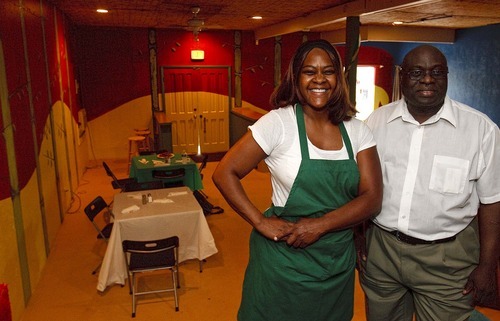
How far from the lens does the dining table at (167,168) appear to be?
6.11 m

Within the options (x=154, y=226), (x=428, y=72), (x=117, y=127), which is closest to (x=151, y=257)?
(x=154, y=226)

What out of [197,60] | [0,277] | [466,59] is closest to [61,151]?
[0,277]

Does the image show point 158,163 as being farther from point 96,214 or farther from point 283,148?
point 283,148

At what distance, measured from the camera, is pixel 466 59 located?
10.1m

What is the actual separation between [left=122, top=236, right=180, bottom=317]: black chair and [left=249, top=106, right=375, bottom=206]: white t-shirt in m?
2.27

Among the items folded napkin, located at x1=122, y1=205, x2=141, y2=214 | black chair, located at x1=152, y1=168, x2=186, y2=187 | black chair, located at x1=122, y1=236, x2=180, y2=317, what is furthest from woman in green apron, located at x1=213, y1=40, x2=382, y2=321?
black chair, located at x1=152, y1=168, x2=186, y2=187

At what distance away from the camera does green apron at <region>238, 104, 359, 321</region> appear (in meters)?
1.62

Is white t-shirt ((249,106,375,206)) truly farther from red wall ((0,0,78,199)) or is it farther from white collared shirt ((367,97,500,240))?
red wall ((0,0,78,199))

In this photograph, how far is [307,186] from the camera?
160cm

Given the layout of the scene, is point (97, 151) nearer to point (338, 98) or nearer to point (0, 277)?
point (0, 277)

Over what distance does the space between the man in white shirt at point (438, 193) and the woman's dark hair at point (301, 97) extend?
0.35m

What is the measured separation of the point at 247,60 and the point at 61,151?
6.02 meters

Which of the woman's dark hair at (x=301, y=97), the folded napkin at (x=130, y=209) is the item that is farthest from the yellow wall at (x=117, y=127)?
the woman's dark hair at (x=301, y=97)

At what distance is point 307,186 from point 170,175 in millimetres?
4615
